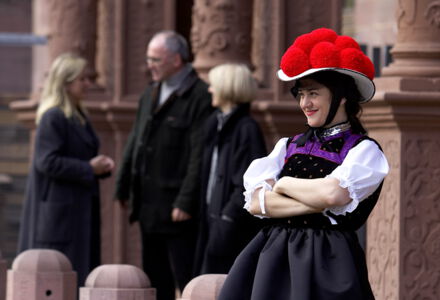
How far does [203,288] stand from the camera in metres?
5.38

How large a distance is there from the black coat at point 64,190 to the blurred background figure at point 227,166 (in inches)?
35.8

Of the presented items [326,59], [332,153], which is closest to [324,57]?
[326,59]

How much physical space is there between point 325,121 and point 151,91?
373 cm

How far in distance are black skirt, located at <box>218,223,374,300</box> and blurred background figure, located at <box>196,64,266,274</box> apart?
2551 millimetres

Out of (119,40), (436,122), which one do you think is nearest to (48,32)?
(119,40)

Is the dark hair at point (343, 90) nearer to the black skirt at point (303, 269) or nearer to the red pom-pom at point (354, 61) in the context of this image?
the red pom-pom at point (354, 61)

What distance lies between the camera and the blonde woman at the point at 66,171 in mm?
8969

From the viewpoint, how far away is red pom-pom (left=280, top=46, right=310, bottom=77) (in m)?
5.49

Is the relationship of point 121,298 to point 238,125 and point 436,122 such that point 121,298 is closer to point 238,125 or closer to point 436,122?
point 436,122

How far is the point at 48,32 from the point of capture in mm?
12570

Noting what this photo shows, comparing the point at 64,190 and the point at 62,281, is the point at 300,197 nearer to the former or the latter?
the point at 62,281

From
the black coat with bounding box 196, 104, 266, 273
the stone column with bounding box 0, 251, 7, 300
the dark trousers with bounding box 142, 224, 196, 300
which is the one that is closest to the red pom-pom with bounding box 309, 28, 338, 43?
the stone column with bounding box 0, 251, 7, 300

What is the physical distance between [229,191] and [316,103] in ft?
9.07

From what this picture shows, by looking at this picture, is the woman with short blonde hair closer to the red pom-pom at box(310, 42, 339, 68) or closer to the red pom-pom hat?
the red pom-pom hat
